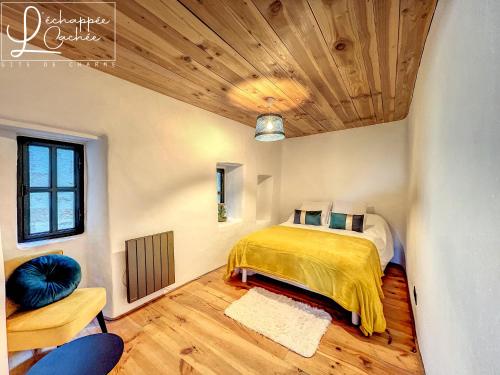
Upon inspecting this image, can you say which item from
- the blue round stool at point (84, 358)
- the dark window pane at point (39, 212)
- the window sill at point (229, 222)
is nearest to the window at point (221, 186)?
the window sill at point (229, 222)

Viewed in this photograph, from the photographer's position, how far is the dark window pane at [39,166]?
1649mm

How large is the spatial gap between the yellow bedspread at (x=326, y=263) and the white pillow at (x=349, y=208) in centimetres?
65

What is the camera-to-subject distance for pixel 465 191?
0.69m

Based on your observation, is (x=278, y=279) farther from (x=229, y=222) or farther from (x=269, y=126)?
(x=269, y=126)

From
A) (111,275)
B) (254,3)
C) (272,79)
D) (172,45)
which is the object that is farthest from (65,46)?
(111,275)

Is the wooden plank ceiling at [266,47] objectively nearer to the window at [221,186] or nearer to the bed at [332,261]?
the window at [221,186]

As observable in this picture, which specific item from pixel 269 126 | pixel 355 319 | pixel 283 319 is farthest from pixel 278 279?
pixel 269 126

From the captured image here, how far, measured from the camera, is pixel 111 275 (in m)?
1.86

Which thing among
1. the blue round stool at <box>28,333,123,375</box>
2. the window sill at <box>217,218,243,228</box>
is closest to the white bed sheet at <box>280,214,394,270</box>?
the window sill at <box>217,218,243,228</box>

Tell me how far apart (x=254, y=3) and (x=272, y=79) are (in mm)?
797

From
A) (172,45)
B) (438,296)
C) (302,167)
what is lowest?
(438,296)

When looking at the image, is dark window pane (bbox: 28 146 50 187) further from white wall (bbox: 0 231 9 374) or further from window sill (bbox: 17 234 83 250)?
white wall (bbox: 0 231 9 374)

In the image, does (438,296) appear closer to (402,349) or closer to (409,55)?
(402,349)

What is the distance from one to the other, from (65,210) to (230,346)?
1907 mm
